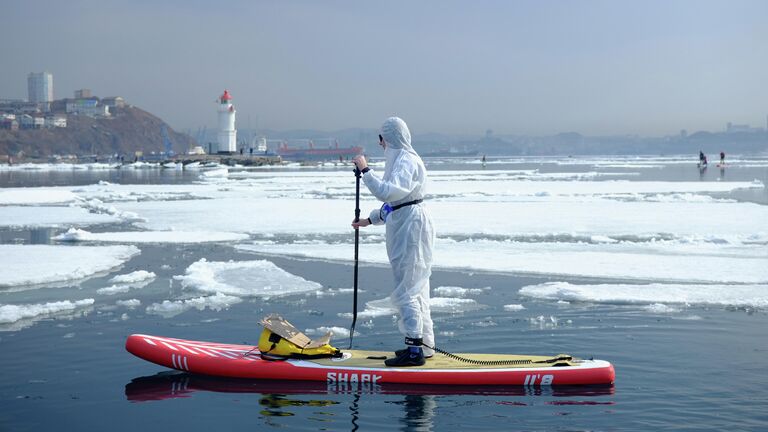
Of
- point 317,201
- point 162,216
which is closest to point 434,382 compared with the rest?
point 162,216

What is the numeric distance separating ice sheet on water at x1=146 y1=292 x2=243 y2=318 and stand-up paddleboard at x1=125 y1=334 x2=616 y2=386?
2.14 m

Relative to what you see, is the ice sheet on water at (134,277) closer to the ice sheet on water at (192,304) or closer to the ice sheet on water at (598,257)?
the ice sheet on water at (192,304)

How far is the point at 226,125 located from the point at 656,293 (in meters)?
102

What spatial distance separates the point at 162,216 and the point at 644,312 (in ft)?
52.0

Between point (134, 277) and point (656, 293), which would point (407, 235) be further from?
point (134, 277)

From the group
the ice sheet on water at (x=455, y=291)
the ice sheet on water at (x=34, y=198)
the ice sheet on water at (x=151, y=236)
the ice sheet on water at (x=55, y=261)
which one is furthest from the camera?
the ice sheet on water at (x=34, y=198)

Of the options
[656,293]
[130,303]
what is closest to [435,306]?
[656,293]

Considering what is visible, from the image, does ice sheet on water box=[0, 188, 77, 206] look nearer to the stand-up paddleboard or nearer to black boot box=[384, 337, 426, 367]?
the stand-up paddleboard

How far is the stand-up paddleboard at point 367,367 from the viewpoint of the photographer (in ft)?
19.7

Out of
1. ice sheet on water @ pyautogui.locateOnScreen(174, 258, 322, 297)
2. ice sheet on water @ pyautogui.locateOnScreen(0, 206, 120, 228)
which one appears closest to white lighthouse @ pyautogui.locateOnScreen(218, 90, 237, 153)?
ice sheet on water @ pyautogui.locateOnScreen(0, 206, 120, 228)

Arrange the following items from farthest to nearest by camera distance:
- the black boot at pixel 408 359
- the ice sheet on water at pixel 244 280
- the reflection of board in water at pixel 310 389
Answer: the ice sheet on water at pixel 244 280 < the black boot at pixel 408 359 < the reflection of board in water at pixel 310 389

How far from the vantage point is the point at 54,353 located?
6.98 m

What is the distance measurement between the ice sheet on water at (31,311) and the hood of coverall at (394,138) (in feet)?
14.5

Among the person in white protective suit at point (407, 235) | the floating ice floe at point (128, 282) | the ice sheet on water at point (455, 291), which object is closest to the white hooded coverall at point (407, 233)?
the person in white protective suit at point (407, 235)
